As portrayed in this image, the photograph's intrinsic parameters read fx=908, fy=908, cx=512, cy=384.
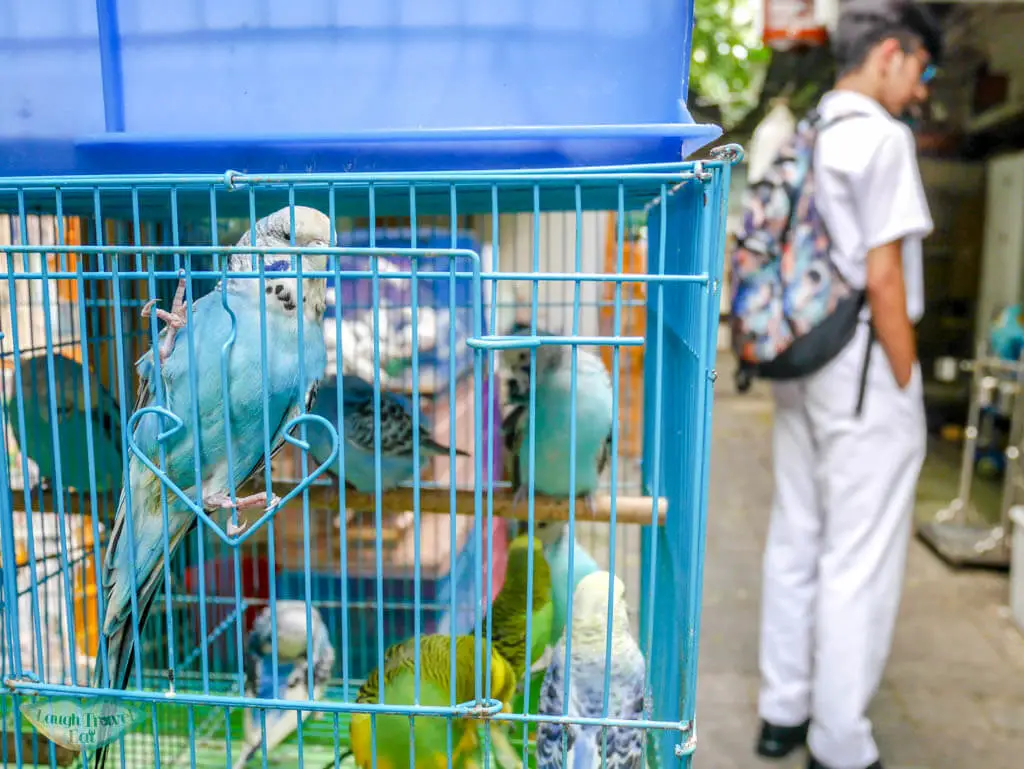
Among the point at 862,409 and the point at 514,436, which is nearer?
the point at 514,436

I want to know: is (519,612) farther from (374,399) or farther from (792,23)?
(792,23)

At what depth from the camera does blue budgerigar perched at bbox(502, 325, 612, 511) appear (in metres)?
1.38

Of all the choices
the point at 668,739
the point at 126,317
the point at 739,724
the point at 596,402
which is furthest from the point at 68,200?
the point at 739,724

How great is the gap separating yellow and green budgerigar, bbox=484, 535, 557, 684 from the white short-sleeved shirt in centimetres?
84

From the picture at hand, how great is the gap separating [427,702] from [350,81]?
0.71 metres

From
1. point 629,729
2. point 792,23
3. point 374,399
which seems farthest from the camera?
point 792,23

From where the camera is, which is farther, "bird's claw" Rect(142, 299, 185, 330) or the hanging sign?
the hanging sign

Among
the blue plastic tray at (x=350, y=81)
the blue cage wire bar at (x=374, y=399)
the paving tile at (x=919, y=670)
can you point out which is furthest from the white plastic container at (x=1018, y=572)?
the blue plastic tray at (x=350, y=81)

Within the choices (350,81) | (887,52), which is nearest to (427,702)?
(350,81)

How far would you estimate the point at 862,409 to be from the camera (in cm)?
169

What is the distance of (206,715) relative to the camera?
1613mm

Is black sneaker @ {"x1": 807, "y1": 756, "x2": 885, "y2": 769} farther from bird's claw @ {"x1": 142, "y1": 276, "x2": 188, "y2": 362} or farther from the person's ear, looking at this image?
bird's claw @ {"x1": 142, "y1": 276, "x2": 188, "y2": 362}

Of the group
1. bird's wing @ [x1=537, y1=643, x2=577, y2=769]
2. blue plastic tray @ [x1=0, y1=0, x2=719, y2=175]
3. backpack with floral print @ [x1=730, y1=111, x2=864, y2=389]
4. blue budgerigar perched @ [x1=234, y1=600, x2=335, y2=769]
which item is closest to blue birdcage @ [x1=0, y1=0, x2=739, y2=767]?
blue plastic tray @ [x1=0, y1=0, x2=719, y2=175]

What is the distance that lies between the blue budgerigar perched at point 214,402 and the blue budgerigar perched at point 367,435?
468 mm
